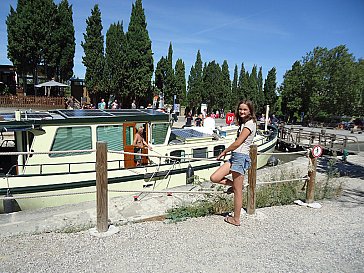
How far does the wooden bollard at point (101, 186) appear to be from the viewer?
13.0ft

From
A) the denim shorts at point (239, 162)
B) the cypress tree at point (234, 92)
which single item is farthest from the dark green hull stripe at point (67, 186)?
the cypress tree at point (234, 92)

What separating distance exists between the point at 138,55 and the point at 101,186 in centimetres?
3000

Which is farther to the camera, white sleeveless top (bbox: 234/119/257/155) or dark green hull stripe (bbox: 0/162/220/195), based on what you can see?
dark green hull stripe (bbox: 0/162/220/195)

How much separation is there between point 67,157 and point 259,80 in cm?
5908

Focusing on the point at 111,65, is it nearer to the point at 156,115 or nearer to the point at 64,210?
the point at 156,115

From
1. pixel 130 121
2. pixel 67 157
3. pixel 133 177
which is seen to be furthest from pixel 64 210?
pixel 130 121

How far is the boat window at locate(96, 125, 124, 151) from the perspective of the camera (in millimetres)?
8477

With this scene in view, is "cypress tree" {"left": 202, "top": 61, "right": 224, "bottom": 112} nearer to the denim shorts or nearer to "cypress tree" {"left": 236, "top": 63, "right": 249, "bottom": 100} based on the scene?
"cypress tree" {"left": 236, "top": 63, "right": 249, "bottom": 100}

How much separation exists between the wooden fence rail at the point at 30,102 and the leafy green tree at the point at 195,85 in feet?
90.0

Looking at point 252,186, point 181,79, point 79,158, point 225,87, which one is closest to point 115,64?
point 181,79

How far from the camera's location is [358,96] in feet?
117

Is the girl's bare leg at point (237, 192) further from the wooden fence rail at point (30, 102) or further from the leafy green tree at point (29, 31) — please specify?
the leafy green tree at point (29, 31)

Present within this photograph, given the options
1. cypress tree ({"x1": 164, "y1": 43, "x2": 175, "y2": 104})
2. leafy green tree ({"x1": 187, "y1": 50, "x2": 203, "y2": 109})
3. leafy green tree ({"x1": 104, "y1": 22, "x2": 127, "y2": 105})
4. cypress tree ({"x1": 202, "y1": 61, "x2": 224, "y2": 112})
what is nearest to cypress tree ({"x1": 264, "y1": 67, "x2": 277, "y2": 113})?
cypress tree ({"x1": 202, "y1": 61, "x2": 224, "y2": 112})

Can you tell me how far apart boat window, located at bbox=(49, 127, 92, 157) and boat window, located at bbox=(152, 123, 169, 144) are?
2.09 metres
